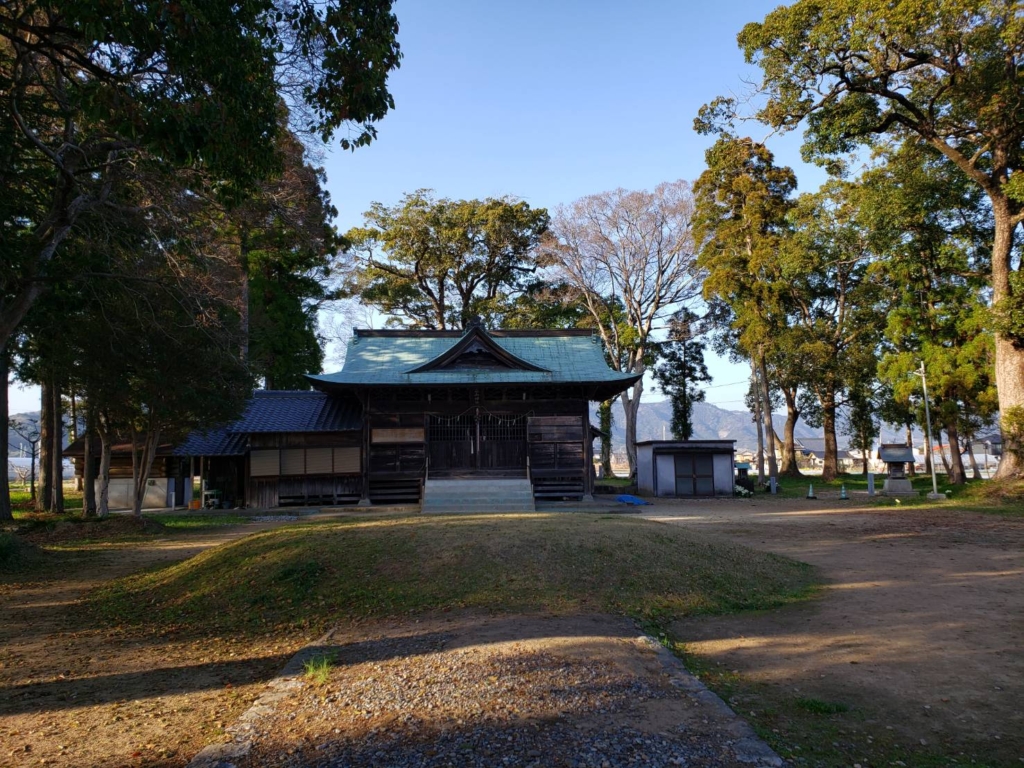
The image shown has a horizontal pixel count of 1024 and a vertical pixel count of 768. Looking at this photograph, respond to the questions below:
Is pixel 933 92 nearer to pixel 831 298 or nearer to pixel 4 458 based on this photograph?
pixel 831 298

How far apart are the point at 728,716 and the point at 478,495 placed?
56.4 feet

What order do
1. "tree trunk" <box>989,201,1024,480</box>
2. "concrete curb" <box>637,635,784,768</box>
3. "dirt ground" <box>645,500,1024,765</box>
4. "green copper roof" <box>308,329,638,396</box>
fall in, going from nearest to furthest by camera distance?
"concrete curb" <box>637,635,784,768</box> < "dirt ground" <box>645,500,1024,765</box> < "tree trunk" <box>989,201,1024,480</box> < "green copper roof" <box>308,329,638,396</box>

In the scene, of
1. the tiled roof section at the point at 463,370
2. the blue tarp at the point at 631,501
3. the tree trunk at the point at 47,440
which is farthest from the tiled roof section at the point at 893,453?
the tree trunk at the point at 47,440

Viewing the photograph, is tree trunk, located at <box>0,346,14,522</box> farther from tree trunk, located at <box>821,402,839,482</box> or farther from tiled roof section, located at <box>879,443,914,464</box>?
tree trunk, located at <box>821,402,839,482</box>

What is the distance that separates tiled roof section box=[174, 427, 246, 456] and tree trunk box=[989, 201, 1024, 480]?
2580 cm

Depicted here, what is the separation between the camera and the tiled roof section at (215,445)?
23844 millimetres

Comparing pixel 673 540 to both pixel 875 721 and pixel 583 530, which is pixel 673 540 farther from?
pixel 875 721

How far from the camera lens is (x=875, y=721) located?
457 centimetres

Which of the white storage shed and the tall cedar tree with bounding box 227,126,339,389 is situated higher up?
the tall cedar tree with bounding box 227,126,339,389

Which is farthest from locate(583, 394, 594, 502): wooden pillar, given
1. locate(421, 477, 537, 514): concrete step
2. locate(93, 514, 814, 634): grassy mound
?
locate(93, 514, 814, 634): grassy mound

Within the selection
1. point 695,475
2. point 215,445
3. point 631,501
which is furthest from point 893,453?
point 215,445

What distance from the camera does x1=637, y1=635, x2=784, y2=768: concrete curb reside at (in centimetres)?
383

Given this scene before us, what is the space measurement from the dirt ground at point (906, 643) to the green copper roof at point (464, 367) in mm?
11710

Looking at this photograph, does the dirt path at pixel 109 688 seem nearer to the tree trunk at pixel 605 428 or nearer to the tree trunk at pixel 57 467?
the tree trunk at pixel 57 467
